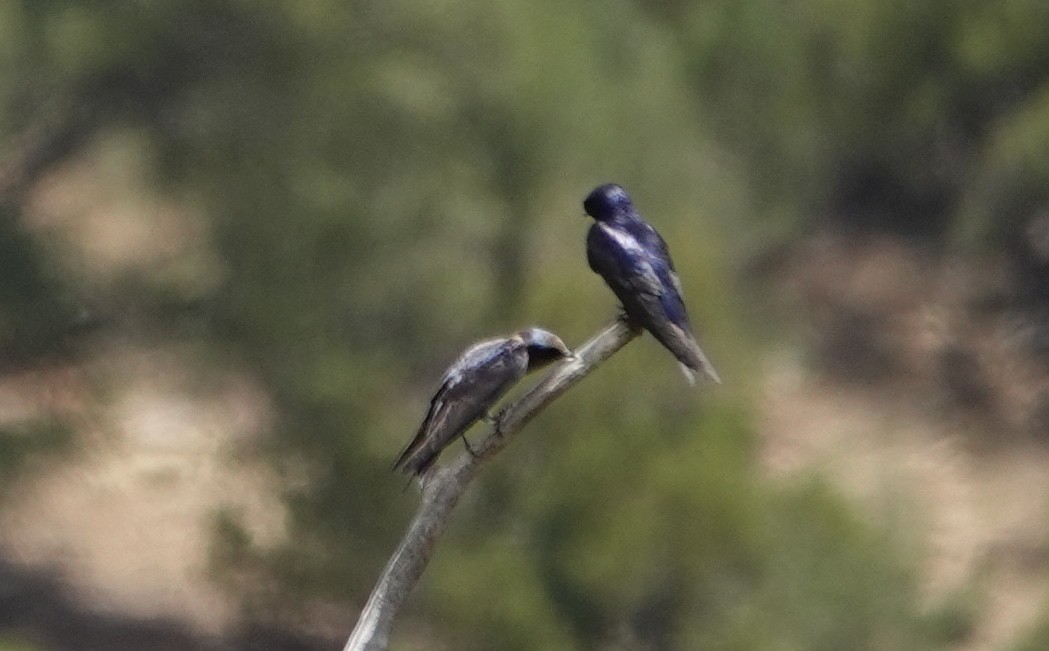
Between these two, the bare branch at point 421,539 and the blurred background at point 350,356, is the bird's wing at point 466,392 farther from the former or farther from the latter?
the blurred background at point 350,356

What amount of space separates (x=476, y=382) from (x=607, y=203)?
1.46ft

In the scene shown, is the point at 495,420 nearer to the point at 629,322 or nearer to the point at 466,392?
the point at 466,392

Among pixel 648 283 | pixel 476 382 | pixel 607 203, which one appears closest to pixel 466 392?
pixel 476 382

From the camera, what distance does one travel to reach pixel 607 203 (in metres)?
1.90

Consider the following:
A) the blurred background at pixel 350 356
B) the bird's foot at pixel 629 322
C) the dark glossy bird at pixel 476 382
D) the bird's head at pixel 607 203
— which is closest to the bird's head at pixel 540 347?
the dark glossy bird at pixel 476 382

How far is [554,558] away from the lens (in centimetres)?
523

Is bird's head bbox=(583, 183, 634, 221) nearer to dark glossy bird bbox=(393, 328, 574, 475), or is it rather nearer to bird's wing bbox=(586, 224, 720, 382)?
bird's wing bbox=(586, 224, 720, 382)

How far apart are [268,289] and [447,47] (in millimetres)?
981

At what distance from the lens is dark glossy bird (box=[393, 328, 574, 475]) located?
150cm

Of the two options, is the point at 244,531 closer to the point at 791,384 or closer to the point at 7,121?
the point at 7,121

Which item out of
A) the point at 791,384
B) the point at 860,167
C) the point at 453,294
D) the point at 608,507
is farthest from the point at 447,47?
the point at 860,167

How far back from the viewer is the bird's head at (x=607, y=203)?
190 cm

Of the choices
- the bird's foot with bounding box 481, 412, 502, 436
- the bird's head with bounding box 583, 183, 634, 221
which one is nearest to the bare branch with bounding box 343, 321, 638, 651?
the bird's foot with bounding box 481, 412, 502, 436

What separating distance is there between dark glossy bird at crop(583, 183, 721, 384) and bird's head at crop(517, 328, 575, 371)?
0.19m
